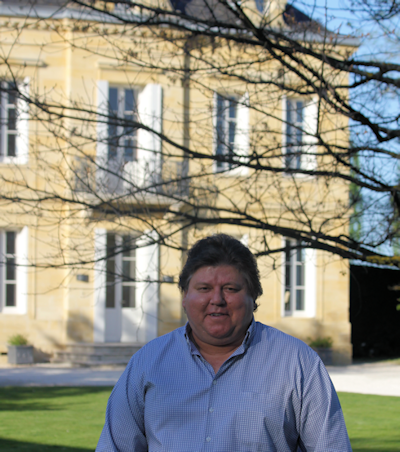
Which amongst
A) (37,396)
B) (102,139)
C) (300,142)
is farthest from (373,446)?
(37,396)

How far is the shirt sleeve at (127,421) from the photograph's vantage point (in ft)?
7.58

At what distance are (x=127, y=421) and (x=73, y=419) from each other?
587cm

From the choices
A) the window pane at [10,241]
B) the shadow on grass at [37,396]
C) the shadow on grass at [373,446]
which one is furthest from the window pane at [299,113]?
the window pane at [10,241]

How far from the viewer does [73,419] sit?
777 centimetres

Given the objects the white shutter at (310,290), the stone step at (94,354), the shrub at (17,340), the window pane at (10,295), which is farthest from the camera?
the white shutter at (310,290)

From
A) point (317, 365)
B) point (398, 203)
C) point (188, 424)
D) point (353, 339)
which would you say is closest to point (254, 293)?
point (317, 365)

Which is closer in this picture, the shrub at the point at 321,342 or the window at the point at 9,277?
the window at the point at 9,277

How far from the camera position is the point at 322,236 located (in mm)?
5301

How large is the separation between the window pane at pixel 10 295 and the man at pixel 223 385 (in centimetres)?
1279

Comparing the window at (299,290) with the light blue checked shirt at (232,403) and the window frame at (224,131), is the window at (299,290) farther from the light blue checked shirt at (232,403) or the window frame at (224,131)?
the light blue checked shirt at (232,403)

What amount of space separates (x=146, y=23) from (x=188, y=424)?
364 centimetres

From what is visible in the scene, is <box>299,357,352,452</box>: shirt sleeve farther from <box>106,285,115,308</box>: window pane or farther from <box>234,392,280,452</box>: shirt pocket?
<box>106,285,115,308</box>: window pane

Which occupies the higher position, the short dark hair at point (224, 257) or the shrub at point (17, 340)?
the short dark hair at point (224, 257)

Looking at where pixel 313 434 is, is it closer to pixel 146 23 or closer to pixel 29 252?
pixel 146 23
